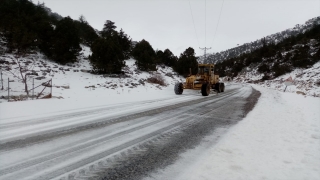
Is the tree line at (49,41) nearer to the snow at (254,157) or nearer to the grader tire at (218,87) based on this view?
the grader tire at (218,87)

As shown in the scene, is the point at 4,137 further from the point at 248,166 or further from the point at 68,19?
the point at 68,19

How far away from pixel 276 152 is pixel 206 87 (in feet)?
35.3

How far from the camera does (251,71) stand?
62094 millimetres

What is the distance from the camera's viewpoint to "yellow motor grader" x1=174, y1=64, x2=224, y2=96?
47.8 feet

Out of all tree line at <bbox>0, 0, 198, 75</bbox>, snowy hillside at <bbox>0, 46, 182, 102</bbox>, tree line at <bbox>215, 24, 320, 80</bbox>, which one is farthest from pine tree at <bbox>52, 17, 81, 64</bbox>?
tree line at <bbox>215, 24, 320, 80</bbox>

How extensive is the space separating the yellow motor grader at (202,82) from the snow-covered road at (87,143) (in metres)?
8.72

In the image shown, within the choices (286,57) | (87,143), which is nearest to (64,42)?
(87,143)

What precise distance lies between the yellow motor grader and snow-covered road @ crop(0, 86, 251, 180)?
8715 millimetres

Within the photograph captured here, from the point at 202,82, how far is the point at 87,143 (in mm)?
13247

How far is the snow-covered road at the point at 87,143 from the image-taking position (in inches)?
99.4

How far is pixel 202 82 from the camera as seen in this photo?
619 inches

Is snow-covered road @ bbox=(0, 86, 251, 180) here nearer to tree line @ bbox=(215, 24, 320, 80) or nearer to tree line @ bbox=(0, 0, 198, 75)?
→ tree line @ bbox=(0, 0, 198, 75)

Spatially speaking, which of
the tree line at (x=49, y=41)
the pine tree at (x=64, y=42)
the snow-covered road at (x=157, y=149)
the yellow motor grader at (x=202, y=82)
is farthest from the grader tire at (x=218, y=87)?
the pine tree at (x=64, y=42)

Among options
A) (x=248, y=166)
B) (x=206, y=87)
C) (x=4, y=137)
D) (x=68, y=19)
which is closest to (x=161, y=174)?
(x=248, y=166)
